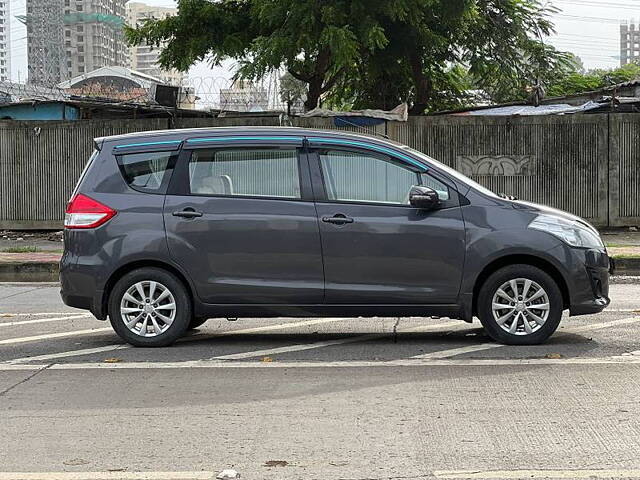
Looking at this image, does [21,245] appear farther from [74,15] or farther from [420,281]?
[74,15]

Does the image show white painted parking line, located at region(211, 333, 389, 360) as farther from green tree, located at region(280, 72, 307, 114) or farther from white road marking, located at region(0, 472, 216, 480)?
green tree, located at region(280, 72, 307, 114)

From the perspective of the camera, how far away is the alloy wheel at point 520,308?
27.6ft

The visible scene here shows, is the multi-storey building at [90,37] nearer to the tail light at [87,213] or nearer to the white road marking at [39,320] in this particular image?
the white road marking at [39,320]

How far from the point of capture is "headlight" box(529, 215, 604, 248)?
27.5 ft

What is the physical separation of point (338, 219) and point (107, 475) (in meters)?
3.85

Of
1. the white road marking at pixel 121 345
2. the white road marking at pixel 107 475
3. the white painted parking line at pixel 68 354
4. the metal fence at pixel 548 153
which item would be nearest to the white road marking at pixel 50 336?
the white road marking at pixel 121 345

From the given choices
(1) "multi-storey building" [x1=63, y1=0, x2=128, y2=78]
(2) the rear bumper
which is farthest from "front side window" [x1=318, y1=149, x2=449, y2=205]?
(1) "multi-storey building" [x1=63, y1=0, x2=128, y2=78]

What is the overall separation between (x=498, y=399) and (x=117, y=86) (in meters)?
65.7

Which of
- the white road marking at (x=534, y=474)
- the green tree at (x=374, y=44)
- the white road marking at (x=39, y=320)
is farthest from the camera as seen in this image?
the green tree at (x=374, y=44)

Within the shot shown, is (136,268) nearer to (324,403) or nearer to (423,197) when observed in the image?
(423,197)

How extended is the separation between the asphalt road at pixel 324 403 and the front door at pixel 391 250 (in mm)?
499

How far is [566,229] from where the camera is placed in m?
8.45

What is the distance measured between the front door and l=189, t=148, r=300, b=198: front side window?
397 mm

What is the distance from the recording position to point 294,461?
5.23m
